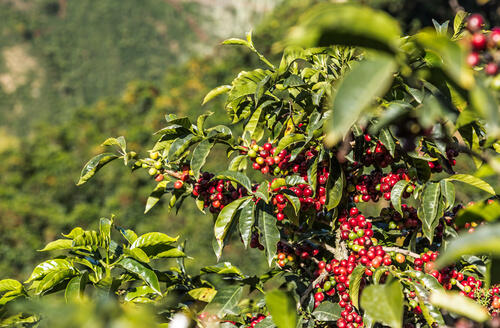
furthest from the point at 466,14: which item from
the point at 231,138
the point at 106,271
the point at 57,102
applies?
the point at 57,102

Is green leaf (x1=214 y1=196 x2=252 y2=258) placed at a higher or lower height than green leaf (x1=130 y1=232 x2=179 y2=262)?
higher

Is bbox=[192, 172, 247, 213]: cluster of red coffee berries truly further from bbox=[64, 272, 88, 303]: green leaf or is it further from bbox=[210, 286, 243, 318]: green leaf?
bbox=[64, 272, 88, 303]: green leaf

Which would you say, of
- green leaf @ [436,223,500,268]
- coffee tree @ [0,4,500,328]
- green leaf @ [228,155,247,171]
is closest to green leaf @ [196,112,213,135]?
coffee tree @ [0,4,500,328]

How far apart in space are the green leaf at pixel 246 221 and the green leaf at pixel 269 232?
0.16 ft

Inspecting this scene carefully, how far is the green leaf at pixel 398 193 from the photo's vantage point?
1.14 metres

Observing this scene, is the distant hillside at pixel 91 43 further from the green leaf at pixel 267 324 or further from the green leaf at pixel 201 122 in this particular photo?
the green leaf at pixel 267 324

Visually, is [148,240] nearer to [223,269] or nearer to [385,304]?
[223,269]

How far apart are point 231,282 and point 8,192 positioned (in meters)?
17.5

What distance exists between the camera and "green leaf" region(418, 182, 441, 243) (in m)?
1.07

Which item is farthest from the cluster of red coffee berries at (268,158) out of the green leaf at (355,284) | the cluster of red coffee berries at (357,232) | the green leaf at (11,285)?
the green leaf at (11,285)

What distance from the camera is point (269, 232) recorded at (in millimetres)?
1114

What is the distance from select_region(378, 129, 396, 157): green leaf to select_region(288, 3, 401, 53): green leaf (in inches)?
23.9

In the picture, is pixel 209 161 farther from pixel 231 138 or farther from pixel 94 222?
pixel 231 138

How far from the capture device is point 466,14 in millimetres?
1314
